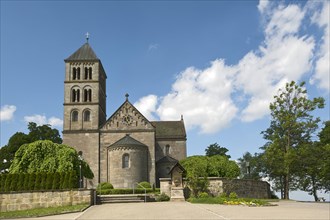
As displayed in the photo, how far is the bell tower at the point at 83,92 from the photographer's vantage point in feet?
169

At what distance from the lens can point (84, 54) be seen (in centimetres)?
5494

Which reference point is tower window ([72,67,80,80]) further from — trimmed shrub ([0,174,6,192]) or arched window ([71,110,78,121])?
trimmed shrub ([0,174,6,192])

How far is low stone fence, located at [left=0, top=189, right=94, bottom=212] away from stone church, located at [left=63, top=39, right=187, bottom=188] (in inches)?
808

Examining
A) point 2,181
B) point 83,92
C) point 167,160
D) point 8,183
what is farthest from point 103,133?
point 8,183

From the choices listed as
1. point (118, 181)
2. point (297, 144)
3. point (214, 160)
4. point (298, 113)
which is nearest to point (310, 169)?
point (297, 144)

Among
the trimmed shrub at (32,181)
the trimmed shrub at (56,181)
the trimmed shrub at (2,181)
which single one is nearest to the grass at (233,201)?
the trimmed shrub at (56,181)

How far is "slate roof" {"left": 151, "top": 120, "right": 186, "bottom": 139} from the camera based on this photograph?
57.7 metres

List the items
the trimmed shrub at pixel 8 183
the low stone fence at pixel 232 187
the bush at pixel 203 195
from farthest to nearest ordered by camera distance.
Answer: the low stone fence at pixel 232 187 < the bush at pixel 203 195 < the trimmed shrub at pixel 8 183

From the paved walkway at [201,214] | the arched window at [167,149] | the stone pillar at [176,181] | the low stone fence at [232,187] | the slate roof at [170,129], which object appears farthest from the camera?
the slate roof at [170,129]

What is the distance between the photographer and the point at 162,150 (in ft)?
187

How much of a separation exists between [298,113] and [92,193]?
24016mm

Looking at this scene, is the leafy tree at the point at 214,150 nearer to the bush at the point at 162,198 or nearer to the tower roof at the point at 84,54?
the tower roof at the point at 84,54

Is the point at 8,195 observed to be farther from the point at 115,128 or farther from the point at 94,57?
the point at 94,57

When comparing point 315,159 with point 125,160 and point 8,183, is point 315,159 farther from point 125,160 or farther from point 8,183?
point 8,183
